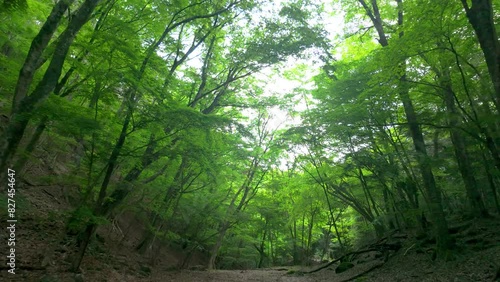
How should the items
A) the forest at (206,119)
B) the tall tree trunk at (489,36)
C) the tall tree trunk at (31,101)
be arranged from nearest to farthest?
the tall tree trunk at (31,101), the tall tree trunk at (489,36), the forest at (206,119)

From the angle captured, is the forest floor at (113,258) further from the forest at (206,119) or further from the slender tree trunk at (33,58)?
the slender tree trunk at (33,58)

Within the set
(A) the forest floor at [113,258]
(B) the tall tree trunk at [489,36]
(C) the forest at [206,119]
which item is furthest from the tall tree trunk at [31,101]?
(B) the tall tree trunk at [489,36]

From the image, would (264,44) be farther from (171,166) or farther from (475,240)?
(475,240)

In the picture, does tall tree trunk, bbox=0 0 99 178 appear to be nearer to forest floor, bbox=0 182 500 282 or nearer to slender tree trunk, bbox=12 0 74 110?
slender tree trunk, bbox=12 0 74 110

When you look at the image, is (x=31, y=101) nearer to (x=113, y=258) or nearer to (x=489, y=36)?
(x=113, y=258)

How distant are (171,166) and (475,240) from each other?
33.9 feet

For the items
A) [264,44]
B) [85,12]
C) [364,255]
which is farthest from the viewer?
[364,255]

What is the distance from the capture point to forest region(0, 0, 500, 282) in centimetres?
592

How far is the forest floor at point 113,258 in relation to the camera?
6238mm

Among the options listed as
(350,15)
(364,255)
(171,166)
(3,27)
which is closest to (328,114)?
(350,15)

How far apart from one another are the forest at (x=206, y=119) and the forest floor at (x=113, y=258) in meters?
0.06

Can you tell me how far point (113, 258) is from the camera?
9961mm

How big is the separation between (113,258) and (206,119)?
673 centimetres

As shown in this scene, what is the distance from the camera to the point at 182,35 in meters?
11.0
